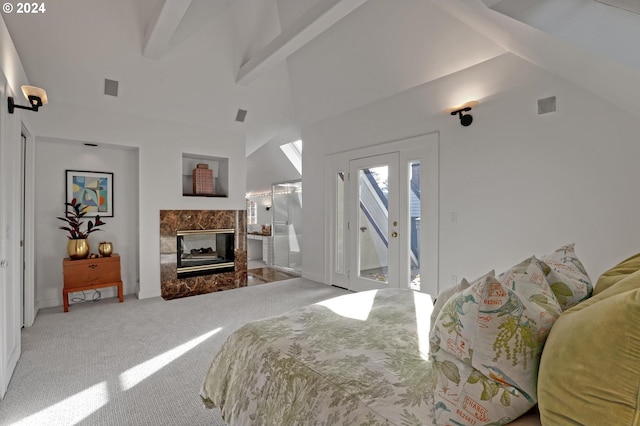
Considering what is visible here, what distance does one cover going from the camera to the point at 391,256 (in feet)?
13.8

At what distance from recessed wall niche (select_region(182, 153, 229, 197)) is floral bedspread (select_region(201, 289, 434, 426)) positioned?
3.96m

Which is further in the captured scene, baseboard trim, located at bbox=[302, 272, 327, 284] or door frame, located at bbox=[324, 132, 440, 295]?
baseboard trim, located at bbox=[302, 272, 327, 284]

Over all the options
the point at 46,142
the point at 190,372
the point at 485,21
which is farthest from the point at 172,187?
the point at 485,21

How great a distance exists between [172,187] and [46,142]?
1.57 metres

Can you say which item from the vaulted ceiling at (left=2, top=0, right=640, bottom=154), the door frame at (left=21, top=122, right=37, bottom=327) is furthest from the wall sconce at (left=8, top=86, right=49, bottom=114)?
the vaulted ceiling at (left=2, top=0, right=640, bottom=154)

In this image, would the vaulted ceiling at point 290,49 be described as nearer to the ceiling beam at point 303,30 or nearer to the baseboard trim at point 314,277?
the ceiling beam at point 303,30

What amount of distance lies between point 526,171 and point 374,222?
1.98m

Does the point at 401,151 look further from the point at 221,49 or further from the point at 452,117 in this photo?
the point at 221,49

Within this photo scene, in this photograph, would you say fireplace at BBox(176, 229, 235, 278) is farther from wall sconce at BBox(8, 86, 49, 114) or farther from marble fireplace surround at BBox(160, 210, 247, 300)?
wall sconce at BBox(8, 86, 49, 114)

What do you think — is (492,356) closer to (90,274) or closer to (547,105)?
(547,105)

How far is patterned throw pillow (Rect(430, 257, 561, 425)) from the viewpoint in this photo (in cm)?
80

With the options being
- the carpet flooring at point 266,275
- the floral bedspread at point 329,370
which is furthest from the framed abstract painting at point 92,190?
the floral bedspread at point 329,370

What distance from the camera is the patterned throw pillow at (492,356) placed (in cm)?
80

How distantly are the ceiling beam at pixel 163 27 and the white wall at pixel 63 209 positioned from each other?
61.2 inches
